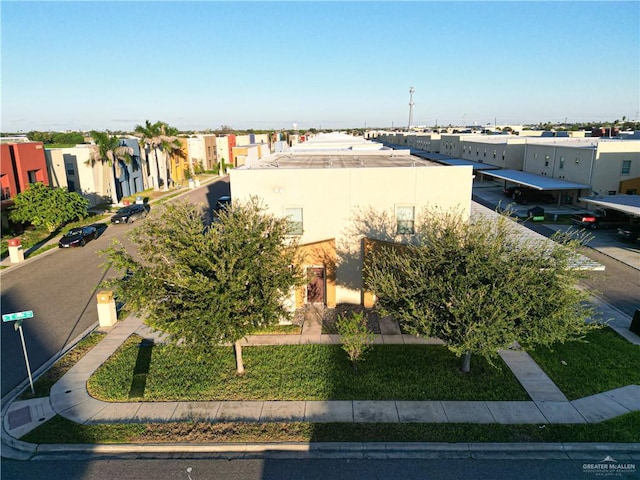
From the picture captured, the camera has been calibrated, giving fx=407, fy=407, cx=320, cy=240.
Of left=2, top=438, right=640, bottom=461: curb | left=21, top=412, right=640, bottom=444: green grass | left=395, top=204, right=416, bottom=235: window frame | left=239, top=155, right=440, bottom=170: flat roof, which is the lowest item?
left=2, top=438, right=640, bottom=461: curb

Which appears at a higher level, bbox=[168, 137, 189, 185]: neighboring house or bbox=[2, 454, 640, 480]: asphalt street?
bbox=[168, 137, 189, 185]: neighboring house

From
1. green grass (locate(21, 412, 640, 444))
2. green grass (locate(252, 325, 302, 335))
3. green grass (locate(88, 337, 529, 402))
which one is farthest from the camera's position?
green grass (locate(252, 325, 302, 335))

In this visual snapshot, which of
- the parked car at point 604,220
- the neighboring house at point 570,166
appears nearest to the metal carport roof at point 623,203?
the parked car at point 604,220

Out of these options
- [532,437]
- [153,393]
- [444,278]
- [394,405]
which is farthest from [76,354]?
[532,437]

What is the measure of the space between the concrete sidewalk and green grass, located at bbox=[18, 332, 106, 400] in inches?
15.3

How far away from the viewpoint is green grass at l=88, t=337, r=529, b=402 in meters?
12.2

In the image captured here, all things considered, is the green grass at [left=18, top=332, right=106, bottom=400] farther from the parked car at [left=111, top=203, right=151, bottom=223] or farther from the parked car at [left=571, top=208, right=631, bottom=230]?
the parked car at [left=571, top=208, right=631, bottom=230]

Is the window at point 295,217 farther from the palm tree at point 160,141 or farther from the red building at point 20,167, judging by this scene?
the palm tree at point 160,141

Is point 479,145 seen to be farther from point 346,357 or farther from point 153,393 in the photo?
point 153,393

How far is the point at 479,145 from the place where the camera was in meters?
57.6

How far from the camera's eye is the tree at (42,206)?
1133 inches

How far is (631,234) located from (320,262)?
23.1 meters

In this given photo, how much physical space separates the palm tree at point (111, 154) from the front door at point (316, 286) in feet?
104

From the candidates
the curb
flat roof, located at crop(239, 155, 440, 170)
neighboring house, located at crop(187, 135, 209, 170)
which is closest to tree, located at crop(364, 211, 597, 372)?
the curb
